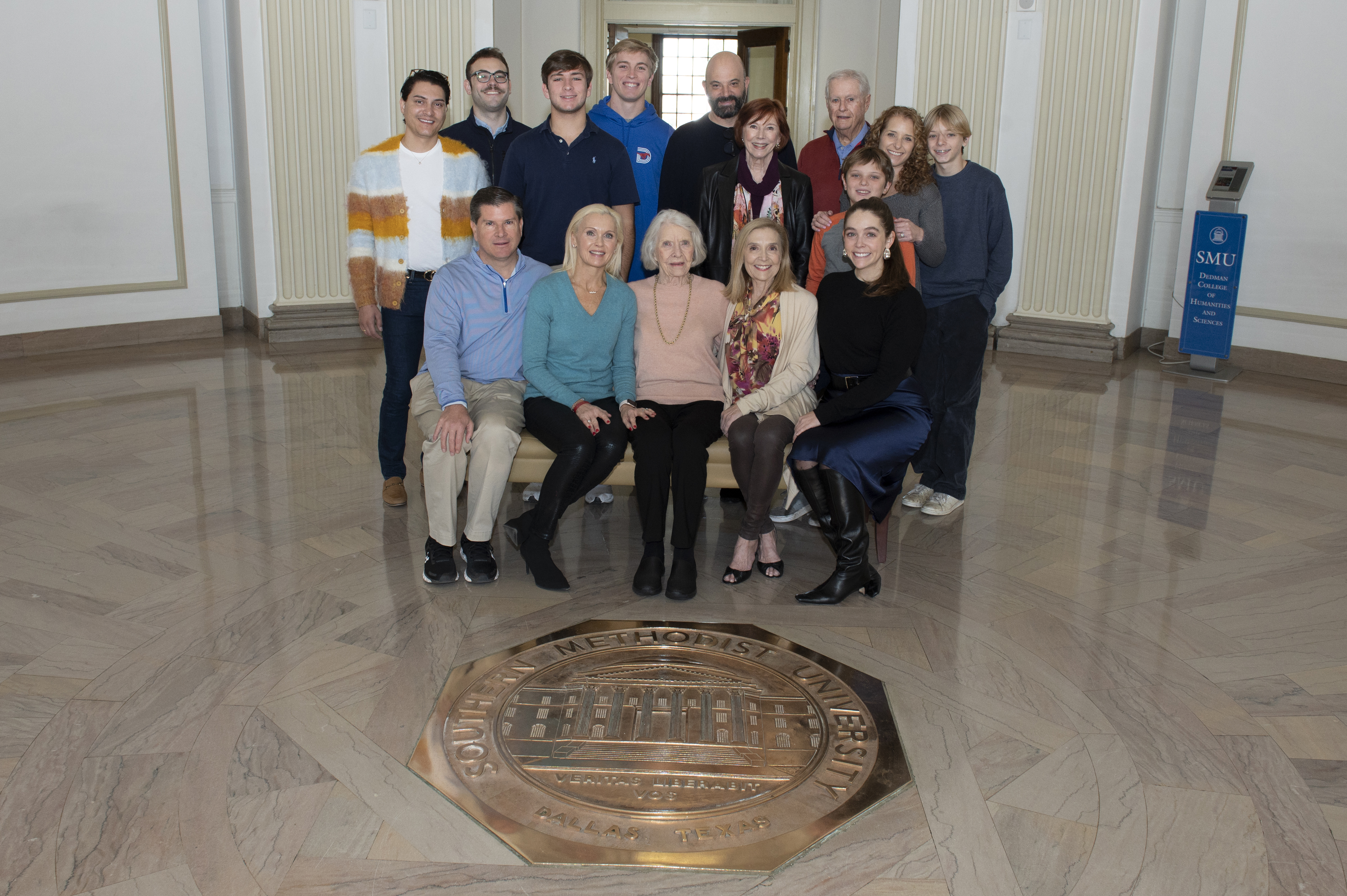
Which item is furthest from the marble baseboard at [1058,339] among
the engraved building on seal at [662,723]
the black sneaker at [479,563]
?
the engraved building on seal at [662,723]

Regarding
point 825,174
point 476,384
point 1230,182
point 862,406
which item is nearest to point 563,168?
point 476,384

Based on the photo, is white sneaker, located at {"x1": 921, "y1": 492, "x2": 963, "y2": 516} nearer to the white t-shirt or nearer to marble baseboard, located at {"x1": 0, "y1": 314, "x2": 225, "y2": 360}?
the white t-shirt

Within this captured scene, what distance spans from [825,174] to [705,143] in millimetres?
544

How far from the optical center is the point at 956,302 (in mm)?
4539

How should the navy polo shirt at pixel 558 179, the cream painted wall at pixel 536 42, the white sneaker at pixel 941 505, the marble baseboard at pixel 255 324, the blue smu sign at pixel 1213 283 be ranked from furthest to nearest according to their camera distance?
1. the cream painted wall at pixel 536 42
2. the marble baseboard at pixel 255 324
3. the blue smu sign at pixel 1213 283
4. the white sneaker at pixel 941 505
5. the navy polo shirt at pixel 558 179

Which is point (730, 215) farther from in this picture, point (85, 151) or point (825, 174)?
point (85, 151)

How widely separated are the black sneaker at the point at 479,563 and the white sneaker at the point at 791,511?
4.00 ft

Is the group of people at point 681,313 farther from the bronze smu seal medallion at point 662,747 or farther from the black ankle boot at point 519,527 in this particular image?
the bronze smu seal medallion at point 662,747

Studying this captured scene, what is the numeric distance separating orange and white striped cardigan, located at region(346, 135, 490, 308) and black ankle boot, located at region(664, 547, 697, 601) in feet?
5.12

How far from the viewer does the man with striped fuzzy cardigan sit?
4.24 m

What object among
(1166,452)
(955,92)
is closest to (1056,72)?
(955,92)

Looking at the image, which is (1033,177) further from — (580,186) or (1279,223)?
(580,186)

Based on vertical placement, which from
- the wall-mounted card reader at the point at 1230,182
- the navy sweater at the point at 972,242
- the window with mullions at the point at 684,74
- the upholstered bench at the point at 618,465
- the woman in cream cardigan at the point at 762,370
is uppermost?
the window with mullions at the point at 684,74

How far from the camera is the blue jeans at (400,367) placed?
4375mm
